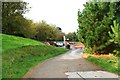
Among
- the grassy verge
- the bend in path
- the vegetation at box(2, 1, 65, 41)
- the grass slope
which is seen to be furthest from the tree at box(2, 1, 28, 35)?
the bend in path

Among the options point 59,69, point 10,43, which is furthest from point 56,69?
point 10,43

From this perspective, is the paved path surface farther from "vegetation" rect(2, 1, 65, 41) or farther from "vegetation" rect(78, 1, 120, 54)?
"vegetation" rect(2, 1, 65, 41)

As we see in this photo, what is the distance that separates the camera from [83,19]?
2298cm

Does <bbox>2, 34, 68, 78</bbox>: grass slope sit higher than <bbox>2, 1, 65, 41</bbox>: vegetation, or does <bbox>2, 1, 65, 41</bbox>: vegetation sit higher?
<bbox>2, 1, 65, 41</bbox>: vegetation

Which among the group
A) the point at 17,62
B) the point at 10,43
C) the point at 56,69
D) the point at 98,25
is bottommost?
the point at 56,69

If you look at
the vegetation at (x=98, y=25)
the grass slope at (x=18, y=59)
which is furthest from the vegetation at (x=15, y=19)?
the vegetation at (x=98, y=25)

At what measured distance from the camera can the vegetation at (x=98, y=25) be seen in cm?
2011

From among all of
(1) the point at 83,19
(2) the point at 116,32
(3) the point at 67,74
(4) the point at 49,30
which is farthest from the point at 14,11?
(2) the point at 116,32

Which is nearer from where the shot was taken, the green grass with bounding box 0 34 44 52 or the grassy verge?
the grassy verge

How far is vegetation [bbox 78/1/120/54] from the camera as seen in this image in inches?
792

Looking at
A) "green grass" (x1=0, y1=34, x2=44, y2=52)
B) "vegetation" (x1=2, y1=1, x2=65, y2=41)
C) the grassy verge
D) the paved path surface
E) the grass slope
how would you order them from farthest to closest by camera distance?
"vegetation" (x1=2, y1=1, x2=65, y2=41) → "green grass" (x1=0, y1=34, x2=44, y2=52) → the grass slope → the grassy verge → the paved path surface

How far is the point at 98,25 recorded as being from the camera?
20.8m

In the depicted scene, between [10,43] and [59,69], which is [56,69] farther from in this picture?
[10,43]

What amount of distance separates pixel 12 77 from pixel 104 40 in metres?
10.7
